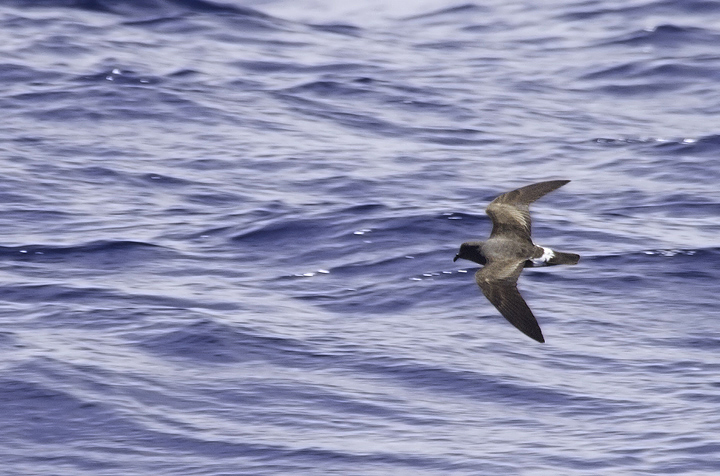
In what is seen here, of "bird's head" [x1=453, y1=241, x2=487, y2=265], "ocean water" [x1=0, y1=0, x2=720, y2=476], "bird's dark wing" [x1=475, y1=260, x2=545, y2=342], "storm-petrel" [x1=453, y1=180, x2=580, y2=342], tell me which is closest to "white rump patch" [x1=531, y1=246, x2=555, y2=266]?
"storm-petrel" [x1=453, y1=180, x2=580, y2=342]

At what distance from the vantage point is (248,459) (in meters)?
8.71

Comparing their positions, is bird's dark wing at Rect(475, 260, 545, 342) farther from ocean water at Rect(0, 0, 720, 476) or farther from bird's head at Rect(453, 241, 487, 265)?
ocean water at Rect(0, 0, 720, 476)

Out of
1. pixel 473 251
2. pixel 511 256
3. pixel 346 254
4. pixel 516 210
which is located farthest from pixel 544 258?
pixel 346 254

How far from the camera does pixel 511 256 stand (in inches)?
360

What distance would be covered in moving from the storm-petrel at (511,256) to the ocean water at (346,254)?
3.86ft

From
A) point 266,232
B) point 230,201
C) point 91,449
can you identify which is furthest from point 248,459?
point 230,201

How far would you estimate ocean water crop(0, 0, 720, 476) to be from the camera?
912 cm

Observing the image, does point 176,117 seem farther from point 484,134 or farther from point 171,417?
point 171,417

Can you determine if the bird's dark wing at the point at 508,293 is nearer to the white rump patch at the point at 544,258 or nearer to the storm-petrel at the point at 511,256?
the storm-petrel at the point at 511,256

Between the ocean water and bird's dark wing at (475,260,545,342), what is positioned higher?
bird's dark wing at (475,260,545,342)

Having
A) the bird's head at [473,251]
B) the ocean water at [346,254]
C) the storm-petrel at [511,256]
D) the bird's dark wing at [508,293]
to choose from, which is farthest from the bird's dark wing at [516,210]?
the ocean water at [346,254]

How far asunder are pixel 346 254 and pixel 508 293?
3.98 m

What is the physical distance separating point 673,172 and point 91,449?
8.44 meters

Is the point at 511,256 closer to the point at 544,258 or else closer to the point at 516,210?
the point at 544,258
